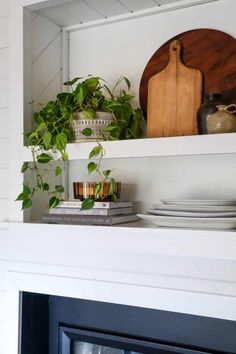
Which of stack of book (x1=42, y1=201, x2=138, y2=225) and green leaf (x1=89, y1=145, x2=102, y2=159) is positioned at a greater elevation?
green leaf (x1=89, y1=145, x2=102, y2=159)

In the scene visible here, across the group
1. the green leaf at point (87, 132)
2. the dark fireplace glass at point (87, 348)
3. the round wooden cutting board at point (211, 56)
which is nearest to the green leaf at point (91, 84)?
the green leaf at point (87, 132)

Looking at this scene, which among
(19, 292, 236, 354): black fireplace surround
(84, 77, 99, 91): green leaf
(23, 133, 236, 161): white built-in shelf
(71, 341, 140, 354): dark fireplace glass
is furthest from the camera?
(71, 341, 140, 354): dark fireplace glass

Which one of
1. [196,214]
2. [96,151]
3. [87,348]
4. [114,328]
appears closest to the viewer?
[196,214]

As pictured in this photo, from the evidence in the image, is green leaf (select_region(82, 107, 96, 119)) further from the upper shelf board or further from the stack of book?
the upper shelf board

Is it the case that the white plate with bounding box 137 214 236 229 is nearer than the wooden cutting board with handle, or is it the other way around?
the white plate with bounding box 137 214 236 229

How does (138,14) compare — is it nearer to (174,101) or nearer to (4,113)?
(174,101)

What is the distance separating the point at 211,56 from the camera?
127cm

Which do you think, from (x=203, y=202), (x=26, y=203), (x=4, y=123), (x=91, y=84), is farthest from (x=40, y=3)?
(x=203, y=202)

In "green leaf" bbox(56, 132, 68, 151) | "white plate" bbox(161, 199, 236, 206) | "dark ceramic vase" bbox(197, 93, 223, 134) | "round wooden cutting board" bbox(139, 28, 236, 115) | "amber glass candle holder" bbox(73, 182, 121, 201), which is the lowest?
"white plate" bbox(161, 199, 236, 206)

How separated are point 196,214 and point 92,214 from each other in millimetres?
319

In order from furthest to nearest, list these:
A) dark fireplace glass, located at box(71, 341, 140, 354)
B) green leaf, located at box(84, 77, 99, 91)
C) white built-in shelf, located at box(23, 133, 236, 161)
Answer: dark fireplace glass, located at box(71, 341, 140, 354), green leaf, located at box(84, 77, 99, 91), white built-in shelf, located at box(23, 133, 236, 161)

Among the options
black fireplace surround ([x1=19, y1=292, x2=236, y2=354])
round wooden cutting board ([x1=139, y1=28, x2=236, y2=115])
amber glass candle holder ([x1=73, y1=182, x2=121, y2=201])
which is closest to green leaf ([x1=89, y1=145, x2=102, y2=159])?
amber glass candle holder ([x1=73, y1=182, x2=121, y2=201])

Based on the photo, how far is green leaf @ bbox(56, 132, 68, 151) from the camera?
122cm

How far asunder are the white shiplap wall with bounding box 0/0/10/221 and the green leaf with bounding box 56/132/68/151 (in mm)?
324
